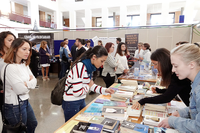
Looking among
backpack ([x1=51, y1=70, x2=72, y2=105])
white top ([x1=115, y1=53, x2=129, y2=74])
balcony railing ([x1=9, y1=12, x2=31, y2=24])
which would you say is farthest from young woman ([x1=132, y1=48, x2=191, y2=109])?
balcony railing ([x1=9, y1=12, x2=31, y2=24])

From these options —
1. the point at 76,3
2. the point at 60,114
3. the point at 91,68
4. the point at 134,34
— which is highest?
the point at 76,3

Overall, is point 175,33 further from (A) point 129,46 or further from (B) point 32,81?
(B) point 32,81

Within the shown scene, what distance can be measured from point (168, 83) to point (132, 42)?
174 inches

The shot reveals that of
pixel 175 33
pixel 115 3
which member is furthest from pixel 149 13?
pixel 175 33

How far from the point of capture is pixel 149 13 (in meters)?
13.3

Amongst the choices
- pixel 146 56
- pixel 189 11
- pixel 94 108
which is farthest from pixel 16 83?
pixel 189 11

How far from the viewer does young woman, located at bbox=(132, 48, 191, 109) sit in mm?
1387

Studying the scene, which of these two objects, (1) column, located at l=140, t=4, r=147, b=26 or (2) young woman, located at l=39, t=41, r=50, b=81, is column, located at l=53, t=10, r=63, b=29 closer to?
(1) column, located at l=140, t=4, r=147, b=26

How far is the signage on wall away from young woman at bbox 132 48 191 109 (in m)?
4.15

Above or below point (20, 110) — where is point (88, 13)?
above

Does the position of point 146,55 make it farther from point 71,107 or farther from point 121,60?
point 71,107

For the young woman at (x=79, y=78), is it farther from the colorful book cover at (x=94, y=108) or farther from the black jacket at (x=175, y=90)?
the black jacket at (x=175, y=90)

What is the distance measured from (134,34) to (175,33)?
152 centimetres

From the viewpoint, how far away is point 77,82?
1.40m
